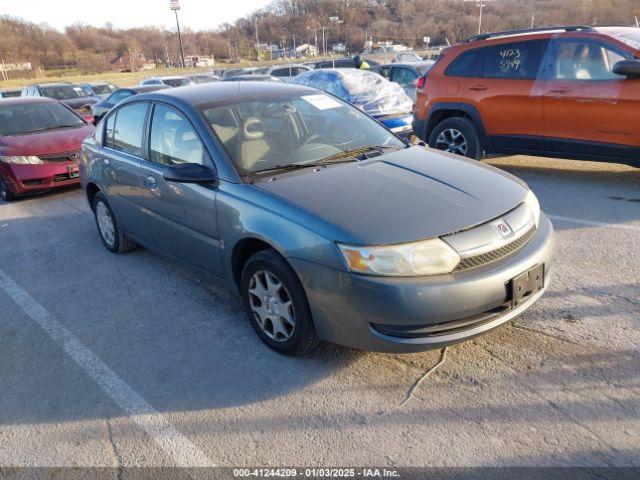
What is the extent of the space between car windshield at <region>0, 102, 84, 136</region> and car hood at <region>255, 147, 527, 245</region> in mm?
6850

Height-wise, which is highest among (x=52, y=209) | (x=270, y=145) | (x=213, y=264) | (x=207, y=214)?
(x=270, y=145)

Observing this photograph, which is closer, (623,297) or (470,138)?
(623,297)

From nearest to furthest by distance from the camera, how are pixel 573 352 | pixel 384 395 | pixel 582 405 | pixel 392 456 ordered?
1. pixel 392 456
2. pixel 582 405
3. pixel 384 395
4. pixel 573 352

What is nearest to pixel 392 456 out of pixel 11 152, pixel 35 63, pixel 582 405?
pixel 582 405

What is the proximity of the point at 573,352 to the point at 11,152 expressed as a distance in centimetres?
782

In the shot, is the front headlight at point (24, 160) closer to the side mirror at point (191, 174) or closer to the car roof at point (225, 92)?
the car roof at point (225, 92)

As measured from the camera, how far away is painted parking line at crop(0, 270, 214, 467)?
250 cm

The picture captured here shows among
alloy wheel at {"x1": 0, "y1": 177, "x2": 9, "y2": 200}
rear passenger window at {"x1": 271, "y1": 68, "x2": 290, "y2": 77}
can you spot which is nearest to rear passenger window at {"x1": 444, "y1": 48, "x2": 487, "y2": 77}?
alloy wheel at {"x1": 0, "y1": 177, "x2": 9, "y2": 200}

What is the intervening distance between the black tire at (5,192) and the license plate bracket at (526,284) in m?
7.71

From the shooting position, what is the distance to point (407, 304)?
99.9 inches

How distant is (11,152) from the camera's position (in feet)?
24.9

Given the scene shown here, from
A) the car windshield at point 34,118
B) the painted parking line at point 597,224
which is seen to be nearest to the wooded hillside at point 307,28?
the painted parking line at point 597,224

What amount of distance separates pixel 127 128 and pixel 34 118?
5125 millimetres

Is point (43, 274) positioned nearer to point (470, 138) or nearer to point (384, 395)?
point (384, 395)
